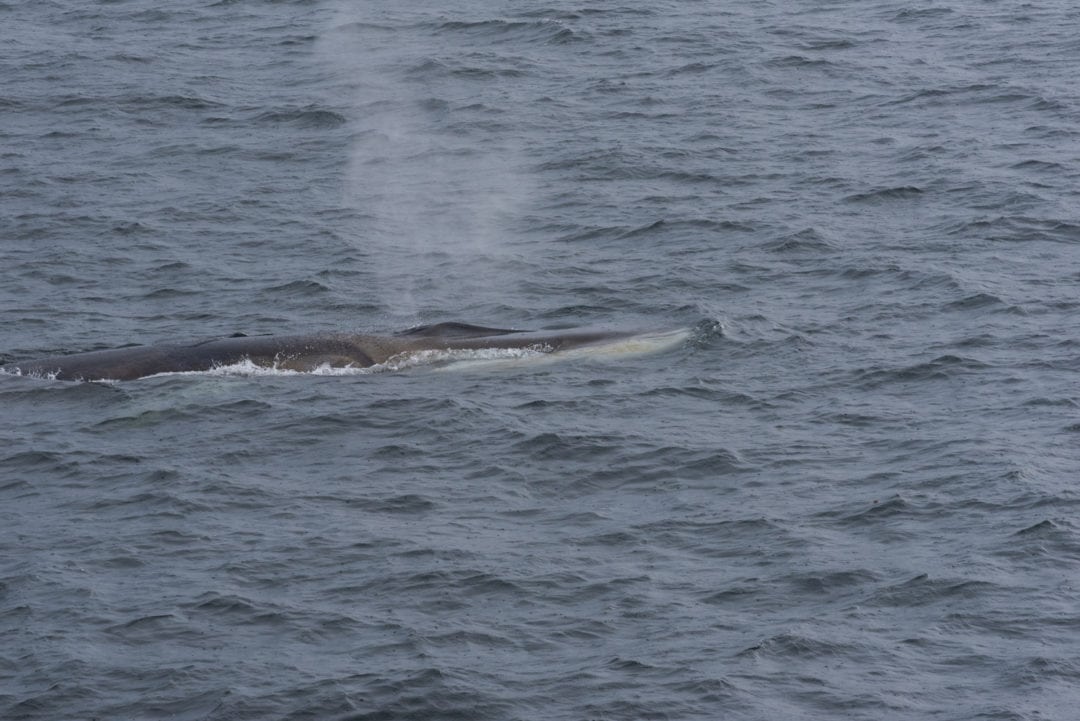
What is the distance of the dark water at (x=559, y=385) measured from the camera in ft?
75.4

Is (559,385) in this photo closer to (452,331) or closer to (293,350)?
(452,331)

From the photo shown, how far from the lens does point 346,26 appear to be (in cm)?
5950

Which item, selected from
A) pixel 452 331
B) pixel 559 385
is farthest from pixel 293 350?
pixel 559 385

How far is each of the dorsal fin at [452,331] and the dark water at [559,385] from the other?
4.24 ft

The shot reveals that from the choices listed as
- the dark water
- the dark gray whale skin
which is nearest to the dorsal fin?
the dark gray whale skin

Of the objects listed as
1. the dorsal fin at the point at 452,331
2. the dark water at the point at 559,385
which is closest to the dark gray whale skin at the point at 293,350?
the dorsal fin at the point at 452,331

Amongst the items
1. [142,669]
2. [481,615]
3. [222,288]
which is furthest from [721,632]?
[222,288]

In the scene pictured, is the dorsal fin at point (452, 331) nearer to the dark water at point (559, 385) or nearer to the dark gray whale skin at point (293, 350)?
the dark gray whale skin at point (293, 350)

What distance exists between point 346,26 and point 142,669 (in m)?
39.8

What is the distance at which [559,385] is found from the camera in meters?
32.5

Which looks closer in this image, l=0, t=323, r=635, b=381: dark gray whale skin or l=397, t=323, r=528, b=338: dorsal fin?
l=0, t=323, r=635, b=381: dark gray whale skin

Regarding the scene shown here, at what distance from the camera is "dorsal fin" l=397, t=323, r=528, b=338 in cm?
3412

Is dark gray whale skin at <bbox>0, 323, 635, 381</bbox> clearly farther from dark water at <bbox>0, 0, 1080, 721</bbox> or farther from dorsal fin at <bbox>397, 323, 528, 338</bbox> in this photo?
dark water at <bbox>0, 0, 1080, 721</bbox>

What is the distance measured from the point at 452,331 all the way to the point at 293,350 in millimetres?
3016
